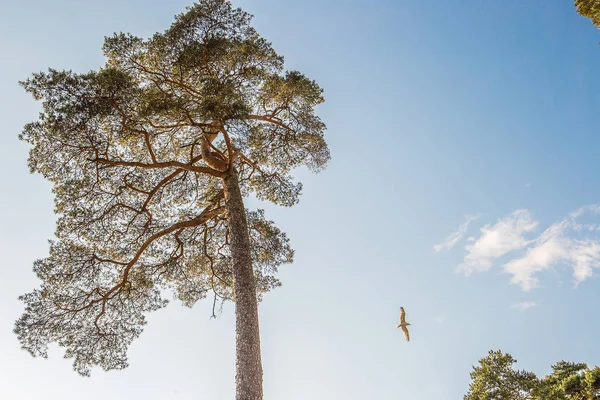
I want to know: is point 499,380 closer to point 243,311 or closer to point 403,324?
point 403,324

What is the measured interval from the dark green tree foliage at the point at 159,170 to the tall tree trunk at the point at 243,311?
0.03 m

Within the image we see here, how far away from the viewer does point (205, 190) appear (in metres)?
9.48

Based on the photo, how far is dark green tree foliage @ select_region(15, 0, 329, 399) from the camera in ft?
21.4

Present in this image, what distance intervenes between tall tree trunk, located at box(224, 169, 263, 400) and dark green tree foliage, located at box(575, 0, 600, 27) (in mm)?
6508

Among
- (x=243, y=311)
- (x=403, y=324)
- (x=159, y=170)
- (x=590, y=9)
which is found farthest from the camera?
(x=159, y=170)

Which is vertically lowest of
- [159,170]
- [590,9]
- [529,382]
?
[529,382]

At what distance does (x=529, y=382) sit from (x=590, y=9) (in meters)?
9.20

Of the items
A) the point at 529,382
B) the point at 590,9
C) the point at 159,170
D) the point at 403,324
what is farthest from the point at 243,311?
the point at 529,382

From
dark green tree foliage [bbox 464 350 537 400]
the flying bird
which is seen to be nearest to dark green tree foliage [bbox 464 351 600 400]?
dark green tree foliage [bbox 464 350 537 400]

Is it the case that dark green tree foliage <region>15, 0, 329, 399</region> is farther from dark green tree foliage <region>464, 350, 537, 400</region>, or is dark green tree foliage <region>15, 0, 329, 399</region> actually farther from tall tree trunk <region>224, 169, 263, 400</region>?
dark green tree foliage <region>464, 350, 537, 400</region>

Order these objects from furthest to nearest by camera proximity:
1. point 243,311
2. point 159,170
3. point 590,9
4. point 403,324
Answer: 1. point 159,170
2. point 403,324
3. point 243,311
4. point 590,9

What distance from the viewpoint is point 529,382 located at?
9.83 m

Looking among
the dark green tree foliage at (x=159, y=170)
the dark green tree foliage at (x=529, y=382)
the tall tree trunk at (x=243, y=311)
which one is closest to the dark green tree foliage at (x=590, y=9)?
the dark green tree foliage at (x=159, y=170)

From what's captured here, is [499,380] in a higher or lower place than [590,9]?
lower
